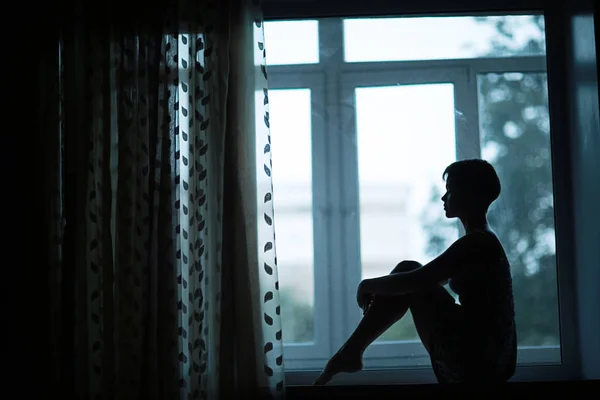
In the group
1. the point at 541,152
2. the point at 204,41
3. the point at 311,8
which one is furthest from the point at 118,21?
the point at 541,152

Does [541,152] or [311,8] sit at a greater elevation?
[311,8]

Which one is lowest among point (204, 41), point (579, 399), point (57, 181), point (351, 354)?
point (579, 399)

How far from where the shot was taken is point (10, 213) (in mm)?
1849

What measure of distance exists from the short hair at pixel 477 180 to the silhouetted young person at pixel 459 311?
0.10 metres

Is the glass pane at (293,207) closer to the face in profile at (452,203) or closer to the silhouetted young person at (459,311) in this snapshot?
the silhouetted young person at (459,311)

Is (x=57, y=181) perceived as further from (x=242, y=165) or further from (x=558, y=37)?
(x=558, y=37)

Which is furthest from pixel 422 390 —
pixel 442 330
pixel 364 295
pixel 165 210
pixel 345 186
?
pixel 165 210

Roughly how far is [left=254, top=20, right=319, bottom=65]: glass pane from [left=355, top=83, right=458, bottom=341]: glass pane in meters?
0.20

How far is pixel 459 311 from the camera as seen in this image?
5.74 feet

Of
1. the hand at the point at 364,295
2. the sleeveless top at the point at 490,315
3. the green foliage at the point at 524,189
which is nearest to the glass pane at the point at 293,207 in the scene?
the hand at the point at 364,295

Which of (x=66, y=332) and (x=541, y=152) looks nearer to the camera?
(x=66, y=332)

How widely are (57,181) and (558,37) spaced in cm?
153

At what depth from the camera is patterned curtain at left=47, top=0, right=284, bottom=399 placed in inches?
67.7

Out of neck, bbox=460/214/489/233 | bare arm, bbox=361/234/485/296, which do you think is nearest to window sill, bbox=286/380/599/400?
bare arm, bbox=361/234/485/296
